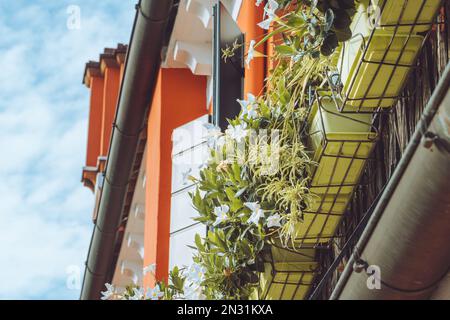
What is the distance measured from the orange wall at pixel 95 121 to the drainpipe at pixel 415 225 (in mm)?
9583

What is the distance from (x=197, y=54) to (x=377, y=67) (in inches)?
191

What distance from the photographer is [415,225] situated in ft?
11.2

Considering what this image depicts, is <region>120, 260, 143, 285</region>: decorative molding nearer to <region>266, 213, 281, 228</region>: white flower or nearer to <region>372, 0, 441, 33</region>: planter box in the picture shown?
<region>266, 213, 281, 228</region>: white flower

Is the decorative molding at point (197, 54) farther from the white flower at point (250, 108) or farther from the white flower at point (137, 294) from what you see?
the white flower at point (250, 108)

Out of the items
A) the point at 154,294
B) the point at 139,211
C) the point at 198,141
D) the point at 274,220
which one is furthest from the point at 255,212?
the point at 139,211

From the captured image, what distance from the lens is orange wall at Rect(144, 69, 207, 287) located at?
340 inches

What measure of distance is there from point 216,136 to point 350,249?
2.77 feet

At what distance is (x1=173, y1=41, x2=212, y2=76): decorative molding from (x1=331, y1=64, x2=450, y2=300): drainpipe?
4956mm

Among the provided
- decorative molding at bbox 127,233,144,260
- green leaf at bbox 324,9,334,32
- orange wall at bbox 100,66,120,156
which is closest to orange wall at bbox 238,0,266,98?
green leaf at bbox 324,9,334,32

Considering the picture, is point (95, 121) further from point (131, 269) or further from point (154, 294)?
point (154, 294)

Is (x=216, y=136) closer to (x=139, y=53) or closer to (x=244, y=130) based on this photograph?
(x=244, y=130)

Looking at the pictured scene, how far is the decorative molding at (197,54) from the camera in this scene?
8.70 metres
